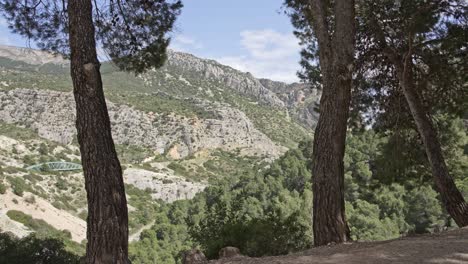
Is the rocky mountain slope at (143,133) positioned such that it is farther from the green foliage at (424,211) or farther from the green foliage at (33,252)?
the green foliage at (33,252)

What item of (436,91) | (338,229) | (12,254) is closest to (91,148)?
(338,229)

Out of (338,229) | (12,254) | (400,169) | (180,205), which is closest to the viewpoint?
(338,229)

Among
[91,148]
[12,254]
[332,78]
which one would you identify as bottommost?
[12,254]

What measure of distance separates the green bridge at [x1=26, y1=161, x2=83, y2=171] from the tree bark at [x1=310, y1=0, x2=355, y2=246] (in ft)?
160

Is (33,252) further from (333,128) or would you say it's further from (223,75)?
(223,75)

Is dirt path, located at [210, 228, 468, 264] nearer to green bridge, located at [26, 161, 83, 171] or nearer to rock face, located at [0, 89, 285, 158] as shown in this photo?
green bridge, located at [26, 161, 83, 171]

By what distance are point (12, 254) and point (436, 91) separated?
9.77 meters

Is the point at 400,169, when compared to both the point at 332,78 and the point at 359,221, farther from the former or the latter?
the point at 359,221

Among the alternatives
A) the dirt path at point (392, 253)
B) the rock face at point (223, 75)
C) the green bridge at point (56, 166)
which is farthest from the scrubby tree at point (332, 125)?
the rock face at point (223, 75)

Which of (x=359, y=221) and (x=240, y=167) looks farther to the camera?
(x=240, y=167)

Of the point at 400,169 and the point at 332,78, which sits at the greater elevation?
the point at 332,78

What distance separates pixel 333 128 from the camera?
4.19 m

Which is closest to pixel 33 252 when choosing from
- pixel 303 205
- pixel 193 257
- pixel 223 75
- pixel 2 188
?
pixel 193 257

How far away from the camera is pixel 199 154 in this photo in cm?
8169
